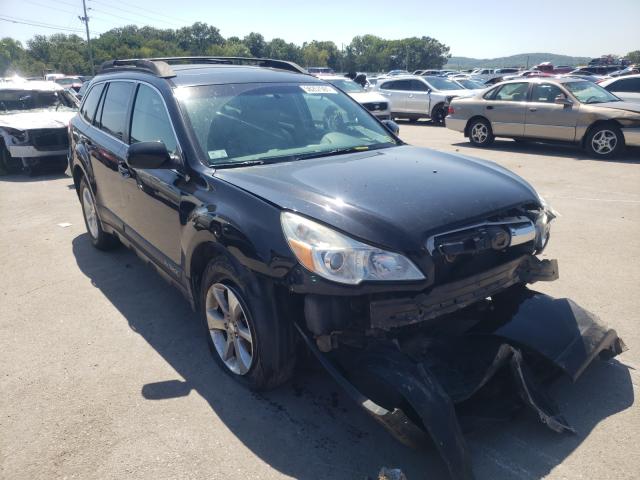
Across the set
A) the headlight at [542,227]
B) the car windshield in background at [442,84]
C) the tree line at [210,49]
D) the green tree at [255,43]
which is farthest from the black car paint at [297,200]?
the green tree at [255,43]

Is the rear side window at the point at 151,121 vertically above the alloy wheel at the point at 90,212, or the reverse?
the rear side window at the point at 151,121

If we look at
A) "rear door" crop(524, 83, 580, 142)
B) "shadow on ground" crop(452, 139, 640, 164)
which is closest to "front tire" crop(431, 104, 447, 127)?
"shadow on ground" crop(452, 139, 640, 164)

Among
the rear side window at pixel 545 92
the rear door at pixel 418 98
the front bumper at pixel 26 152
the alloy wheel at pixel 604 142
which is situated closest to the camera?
the front bumper at pixel 26 152

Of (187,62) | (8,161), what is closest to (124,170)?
(187,62)

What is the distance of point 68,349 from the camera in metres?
3.80

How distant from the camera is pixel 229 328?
3176mm

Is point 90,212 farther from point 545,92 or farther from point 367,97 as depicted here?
point 367,97

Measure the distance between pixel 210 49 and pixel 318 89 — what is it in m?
110

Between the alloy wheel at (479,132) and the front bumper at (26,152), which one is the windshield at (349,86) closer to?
the alloy wheel at (479,132)

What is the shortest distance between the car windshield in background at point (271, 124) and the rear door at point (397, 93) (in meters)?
14.9

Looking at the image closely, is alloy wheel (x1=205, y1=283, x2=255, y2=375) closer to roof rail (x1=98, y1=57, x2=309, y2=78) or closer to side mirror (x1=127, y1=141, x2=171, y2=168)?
side mirror (x1=127, y1=141, x2=171, y2=168)

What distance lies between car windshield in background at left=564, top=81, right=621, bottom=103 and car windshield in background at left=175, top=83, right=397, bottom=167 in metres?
8.77

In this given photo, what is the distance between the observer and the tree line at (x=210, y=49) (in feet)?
261

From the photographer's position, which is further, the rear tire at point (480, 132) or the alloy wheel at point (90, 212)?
the rear tire at point (480, 132)
